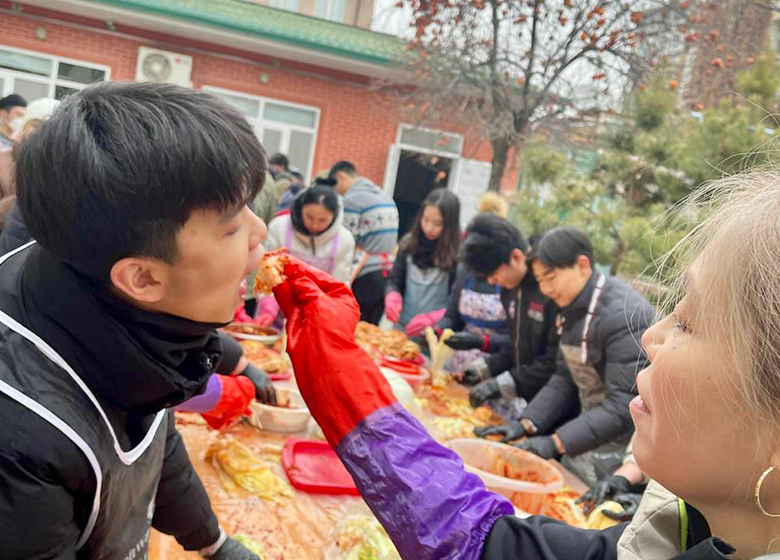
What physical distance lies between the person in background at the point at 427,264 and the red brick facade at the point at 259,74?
493 cm

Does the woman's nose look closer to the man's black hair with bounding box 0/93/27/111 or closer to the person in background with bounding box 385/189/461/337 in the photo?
the person in background with bounding box 385/189/461/337

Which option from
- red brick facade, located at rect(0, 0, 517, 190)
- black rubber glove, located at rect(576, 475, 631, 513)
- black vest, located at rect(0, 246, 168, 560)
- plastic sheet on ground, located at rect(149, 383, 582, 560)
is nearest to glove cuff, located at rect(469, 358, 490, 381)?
black rubber glove, located at rect(576, 475, 631, 513)

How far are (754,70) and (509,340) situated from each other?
12.6 ft

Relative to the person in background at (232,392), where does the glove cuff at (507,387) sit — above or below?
below

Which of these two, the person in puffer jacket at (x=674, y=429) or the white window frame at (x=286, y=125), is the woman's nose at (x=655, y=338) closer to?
the person in puffer jacket at (x=674, y=429)

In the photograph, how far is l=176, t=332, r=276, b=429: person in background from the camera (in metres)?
1.95

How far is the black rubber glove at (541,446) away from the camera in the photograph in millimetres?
2658

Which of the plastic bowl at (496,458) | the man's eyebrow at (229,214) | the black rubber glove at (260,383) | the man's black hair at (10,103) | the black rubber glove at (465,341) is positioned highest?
the man's black hair at (10,103)

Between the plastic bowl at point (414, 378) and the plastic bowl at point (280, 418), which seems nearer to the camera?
the plastic bowl at point (280, 418)

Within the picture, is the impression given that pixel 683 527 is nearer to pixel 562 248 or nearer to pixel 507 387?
pixel 562 248

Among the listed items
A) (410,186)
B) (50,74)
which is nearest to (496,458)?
(50,74)

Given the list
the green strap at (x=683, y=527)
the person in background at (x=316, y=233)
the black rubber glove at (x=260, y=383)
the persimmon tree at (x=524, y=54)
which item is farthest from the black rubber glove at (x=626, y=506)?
the persimmon tree at (x=524, y=54)

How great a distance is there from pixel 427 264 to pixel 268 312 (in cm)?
138

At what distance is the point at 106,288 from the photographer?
3.49 ft
